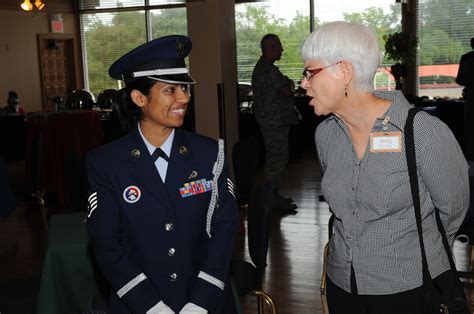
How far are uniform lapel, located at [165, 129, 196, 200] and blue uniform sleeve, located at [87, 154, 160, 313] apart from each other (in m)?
0.18

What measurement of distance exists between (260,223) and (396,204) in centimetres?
99

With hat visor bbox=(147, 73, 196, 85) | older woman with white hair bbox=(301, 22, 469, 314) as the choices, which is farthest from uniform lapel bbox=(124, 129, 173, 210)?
older woman with white hair bbox=(301, 22, 469, 314)

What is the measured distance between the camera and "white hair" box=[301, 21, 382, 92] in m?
1.71

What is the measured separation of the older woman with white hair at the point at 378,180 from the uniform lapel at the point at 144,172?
53 centimetres

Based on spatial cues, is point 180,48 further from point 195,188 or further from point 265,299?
point 265,299

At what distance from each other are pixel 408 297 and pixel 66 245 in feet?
5.09

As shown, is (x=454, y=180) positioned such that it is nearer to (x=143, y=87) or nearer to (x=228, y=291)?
(x=228, y=291)

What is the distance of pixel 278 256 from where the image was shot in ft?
15.5

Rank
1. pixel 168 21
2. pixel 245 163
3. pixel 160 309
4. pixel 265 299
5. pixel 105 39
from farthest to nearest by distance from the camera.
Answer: pixel 105 39 → pixel 168 21 → pixel 245 163 → pixel 265 299 → pixel 160 309

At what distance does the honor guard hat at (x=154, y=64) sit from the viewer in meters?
1.92

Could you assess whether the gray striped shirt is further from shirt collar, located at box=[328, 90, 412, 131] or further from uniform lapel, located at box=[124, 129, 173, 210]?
uniform lapel, located at box=[124, 129, 173, 210]

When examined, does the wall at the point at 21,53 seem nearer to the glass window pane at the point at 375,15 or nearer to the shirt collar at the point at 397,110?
the glass window pane at the point at 375,15

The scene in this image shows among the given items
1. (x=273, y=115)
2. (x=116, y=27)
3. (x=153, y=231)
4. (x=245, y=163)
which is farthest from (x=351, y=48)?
(x=116, y=27)

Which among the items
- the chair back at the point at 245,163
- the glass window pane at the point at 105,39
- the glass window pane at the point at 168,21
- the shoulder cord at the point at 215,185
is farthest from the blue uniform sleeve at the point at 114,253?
the glass window pane at the point at 105,39
